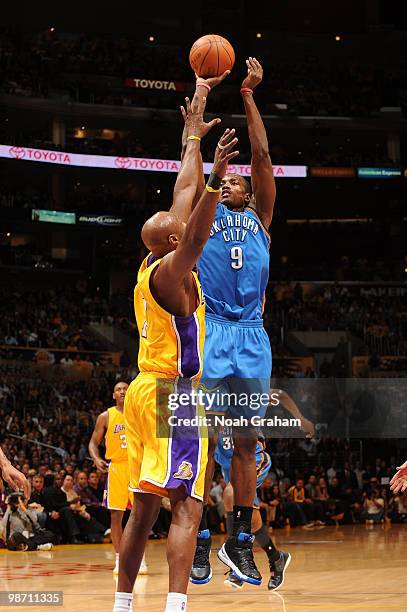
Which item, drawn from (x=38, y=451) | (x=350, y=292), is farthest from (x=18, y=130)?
(x=38, y=451)

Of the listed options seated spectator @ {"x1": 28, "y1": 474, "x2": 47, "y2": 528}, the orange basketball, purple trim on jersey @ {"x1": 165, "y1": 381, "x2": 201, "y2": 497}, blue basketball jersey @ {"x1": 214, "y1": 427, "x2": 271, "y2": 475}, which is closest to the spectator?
seated spectator @ {"x1": 28, "y1": 474, "x2": 47, "y2": 528}

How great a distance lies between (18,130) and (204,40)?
28717mm

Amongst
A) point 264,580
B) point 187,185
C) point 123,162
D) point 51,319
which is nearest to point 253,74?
point 187,185

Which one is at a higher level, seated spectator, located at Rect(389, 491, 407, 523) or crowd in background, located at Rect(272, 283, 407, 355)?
crowd in background, located at Rect(272, 283, 407, 355)

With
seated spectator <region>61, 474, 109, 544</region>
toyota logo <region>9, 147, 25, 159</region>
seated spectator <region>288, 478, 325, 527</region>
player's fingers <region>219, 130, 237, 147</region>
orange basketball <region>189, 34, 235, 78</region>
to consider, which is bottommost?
seated spectator <region>288, 478, 325, 527</region>

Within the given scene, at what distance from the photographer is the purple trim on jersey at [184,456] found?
17.7 feet

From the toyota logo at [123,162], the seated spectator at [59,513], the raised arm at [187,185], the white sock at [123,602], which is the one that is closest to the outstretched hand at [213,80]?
the raised arm at [187,185]

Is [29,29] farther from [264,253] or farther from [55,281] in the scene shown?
[264,253]

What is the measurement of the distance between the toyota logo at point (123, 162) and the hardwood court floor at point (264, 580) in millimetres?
17980

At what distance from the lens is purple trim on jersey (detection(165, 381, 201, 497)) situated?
17.7 ft

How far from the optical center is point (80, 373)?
24.5 meters

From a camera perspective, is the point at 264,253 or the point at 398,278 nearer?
the point at 264,253

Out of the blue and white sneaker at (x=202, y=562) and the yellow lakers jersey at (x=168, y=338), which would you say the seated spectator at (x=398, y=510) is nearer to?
the blue and white sneaker at (x=202, y=562)

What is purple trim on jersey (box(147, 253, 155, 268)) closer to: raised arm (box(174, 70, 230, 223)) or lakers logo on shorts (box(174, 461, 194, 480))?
raised arm (box(174, 70, 230, 223))
